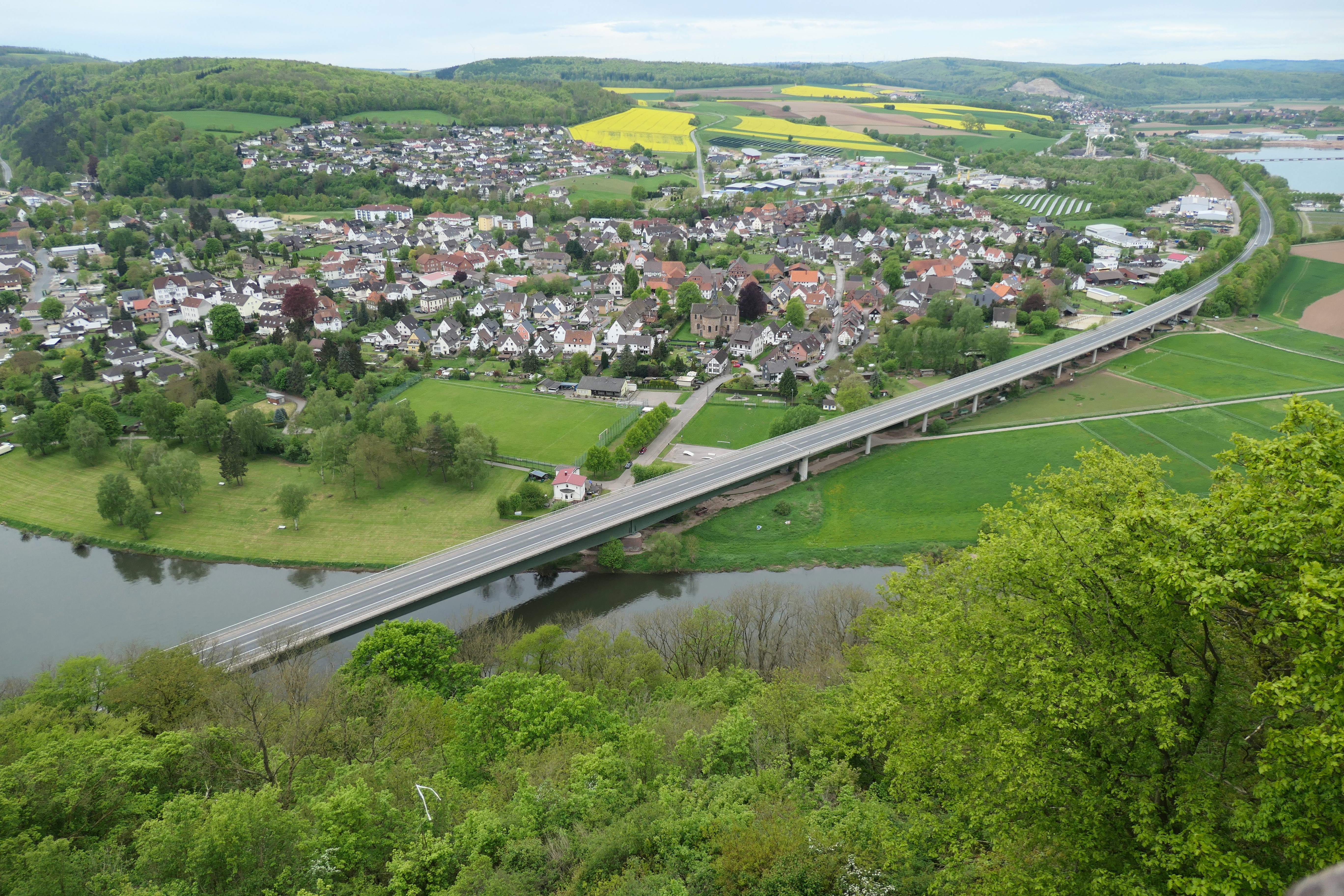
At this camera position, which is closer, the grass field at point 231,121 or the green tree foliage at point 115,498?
the green tree foliage at point 115,498

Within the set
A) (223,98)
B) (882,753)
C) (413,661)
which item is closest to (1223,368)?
(882,753)

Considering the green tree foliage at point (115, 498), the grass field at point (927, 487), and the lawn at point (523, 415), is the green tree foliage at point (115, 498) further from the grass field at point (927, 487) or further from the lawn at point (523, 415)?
the grass field at point (927, 487)

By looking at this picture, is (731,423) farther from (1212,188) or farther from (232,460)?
(1212,188)

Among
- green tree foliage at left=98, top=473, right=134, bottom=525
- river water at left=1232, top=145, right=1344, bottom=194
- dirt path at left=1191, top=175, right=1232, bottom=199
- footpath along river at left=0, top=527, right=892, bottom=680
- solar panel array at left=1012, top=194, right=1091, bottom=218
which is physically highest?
river water at left=1232, top=145, right=1344, bottom=194

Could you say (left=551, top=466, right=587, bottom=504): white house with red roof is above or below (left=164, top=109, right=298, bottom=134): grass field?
below

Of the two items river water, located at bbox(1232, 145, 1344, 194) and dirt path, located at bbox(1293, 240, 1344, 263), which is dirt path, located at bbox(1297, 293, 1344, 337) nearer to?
dirt path, located at bbox(1293, 240, 1344, 263)

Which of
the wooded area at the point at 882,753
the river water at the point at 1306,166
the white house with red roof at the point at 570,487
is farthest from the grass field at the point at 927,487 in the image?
the river water at the point at 1306,166

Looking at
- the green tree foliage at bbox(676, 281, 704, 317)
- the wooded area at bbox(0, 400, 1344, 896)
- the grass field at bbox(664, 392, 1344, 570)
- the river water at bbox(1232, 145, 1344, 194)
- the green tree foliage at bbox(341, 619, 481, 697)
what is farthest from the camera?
the river water at bbox(1232, 145, 1344, 194)

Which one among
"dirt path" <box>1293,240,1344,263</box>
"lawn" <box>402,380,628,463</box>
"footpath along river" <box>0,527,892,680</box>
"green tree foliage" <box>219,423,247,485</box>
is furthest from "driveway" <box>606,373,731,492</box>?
"dirt path" <box>1293,240,1344,263</box>
